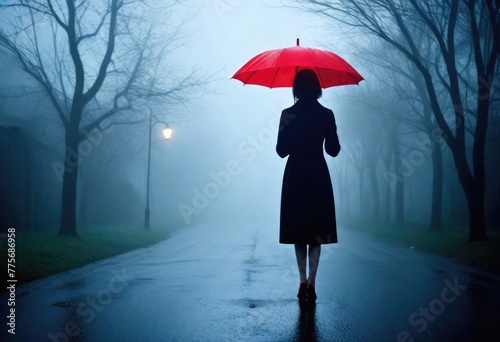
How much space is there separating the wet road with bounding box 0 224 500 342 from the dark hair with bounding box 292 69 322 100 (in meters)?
2.42

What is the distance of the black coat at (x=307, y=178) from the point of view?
5.51 m

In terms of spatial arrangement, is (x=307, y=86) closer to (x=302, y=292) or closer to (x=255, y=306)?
(x=302, y=292)

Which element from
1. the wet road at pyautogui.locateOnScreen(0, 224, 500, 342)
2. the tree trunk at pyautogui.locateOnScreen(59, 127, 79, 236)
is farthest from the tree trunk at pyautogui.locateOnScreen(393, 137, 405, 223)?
the wet road at pyautogui.locateOnScreen(0, 224, 500, 342)

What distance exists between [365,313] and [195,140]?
5425 centimetres

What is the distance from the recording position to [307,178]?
553 cm

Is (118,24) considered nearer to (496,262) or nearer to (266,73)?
(266,73)

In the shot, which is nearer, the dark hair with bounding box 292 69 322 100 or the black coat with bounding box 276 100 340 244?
the black coat with bounding box 276 100 340 244

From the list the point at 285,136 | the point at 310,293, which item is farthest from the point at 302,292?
the point at 285,136

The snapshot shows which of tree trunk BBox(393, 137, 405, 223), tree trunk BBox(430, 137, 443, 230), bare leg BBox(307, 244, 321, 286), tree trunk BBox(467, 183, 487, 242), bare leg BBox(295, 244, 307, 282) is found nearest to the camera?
bare leg BBox(307, 244, 321, 286)

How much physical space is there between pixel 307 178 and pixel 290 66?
1918 mm
